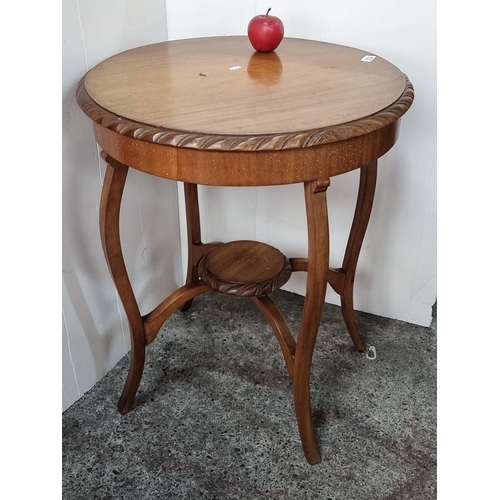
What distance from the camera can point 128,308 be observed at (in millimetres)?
1299

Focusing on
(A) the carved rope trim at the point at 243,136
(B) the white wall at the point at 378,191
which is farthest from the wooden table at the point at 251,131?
(B) the white wall at the point at 378,191

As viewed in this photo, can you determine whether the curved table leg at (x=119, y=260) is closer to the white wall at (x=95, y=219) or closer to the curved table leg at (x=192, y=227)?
the white wall at (x=95, y=219)

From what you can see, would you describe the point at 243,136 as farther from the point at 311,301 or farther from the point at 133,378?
the point at 133,378

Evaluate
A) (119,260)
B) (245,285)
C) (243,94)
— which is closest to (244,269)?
(245,285)

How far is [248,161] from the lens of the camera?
93cm

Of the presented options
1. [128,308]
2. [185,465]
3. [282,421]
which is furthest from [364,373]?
[128,308]

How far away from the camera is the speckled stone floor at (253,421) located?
49.0 inches

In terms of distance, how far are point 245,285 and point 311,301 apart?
0.29 meters

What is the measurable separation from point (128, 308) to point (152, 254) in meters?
0.39

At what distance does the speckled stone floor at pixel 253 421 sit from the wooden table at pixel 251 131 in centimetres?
8

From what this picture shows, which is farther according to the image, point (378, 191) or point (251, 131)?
point (378, 191)

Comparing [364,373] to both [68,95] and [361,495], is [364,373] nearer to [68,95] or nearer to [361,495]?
[361,495]
